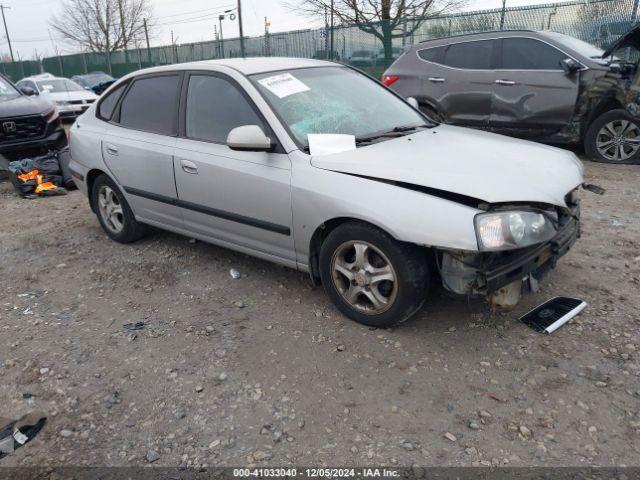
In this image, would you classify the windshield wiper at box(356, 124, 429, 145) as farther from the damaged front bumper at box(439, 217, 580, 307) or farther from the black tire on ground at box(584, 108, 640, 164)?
the black tire on ground at box(584, 108, 640, 164)

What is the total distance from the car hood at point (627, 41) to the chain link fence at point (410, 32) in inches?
222

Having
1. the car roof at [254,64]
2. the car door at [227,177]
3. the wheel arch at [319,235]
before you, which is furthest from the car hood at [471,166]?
the car roof at [254,64]

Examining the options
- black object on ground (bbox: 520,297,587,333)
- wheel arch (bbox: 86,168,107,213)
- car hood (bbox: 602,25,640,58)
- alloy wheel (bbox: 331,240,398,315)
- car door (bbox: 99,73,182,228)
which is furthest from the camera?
car hood (bbox: 602,25,640,58)

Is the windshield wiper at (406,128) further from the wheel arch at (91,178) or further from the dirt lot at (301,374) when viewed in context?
the wheel arch at (91,178)

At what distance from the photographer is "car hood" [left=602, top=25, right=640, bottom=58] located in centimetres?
633

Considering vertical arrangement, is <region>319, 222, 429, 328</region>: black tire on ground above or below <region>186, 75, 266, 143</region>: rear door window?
below

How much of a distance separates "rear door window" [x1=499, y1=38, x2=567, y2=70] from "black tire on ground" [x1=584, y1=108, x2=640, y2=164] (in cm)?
88

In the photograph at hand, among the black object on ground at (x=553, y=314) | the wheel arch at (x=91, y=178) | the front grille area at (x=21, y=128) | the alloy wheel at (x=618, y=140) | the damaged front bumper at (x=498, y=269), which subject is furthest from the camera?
the front grille area at (x=21, y=128)

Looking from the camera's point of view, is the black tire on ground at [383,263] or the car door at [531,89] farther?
the car door at [531,89]

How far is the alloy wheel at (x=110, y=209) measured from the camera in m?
4.83

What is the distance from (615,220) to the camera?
16.1 feet

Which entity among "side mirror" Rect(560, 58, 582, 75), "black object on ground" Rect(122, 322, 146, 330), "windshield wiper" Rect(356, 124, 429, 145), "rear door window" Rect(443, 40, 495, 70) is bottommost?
"black object on ground" Rect(122, 322, 146, 330)

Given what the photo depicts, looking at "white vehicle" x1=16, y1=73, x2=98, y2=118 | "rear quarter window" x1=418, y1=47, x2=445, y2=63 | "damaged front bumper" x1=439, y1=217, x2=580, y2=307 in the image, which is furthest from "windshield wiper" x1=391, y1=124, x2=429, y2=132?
"white vehicle" x1=16, y1=73, x2=98, y2=118

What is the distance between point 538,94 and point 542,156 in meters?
4.13
